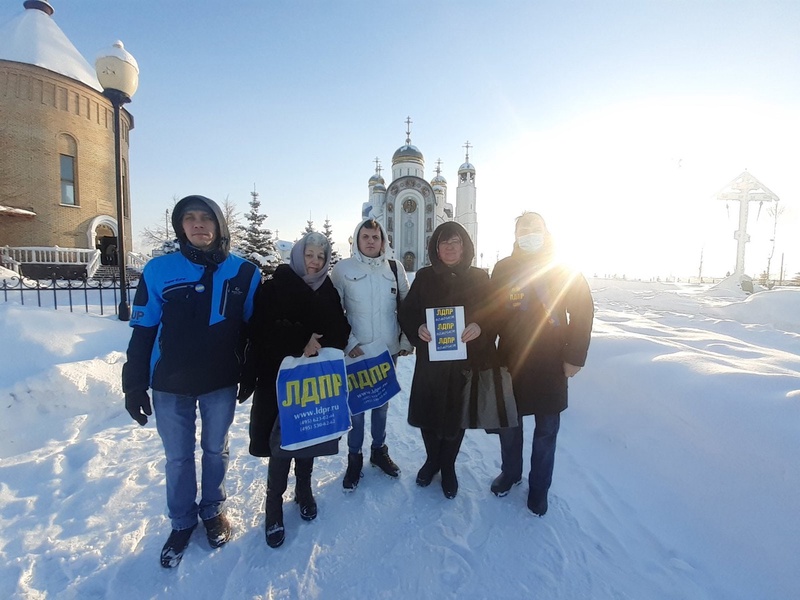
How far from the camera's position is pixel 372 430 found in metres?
3.45

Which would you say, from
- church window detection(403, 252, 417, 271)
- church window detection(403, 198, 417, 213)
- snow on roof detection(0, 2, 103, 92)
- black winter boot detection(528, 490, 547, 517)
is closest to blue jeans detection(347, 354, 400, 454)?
black winter boot detection(528, 490, 547, 517)

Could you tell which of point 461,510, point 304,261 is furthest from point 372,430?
point 304,261

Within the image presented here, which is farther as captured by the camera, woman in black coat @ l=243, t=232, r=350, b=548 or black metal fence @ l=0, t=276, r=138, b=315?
black metal fence @ l=0, t=276, r=138, b=315

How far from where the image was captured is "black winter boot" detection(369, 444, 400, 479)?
131 inches

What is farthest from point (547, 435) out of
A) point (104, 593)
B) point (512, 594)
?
point (104, 593)

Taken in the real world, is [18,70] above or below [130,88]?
above

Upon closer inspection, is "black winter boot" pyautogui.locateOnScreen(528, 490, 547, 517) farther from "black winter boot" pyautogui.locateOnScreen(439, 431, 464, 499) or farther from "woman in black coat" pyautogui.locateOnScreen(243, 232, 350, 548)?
"woman in black coat" pyautogui.locateOnScreen(243, 232, 350, 548)

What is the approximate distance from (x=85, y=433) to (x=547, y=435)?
15.3ft

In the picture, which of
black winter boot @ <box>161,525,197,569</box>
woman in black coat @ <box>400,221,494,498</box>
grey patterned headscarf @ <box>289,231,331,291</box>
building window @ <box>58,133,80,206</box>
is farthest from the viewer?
building window @ <box>58,133,80,206</box>

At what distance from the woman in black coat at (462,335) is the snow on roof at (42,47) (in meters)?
25.4

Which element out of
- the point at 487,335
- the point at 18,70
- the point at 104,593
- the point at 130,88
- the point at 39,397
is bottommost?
the point at 104,593

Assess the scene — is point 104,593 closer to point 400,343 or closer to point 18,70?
point 400,343

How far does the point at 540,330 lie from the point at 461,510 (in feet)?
5.24

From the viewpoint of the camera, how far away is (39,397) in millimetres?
3852
